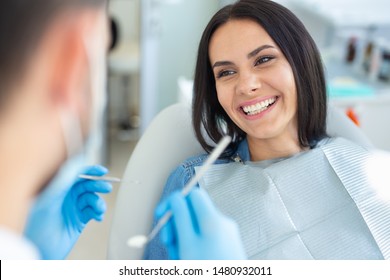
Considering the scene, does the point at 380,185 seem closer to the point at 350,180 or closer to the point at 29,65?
the point at 350,180

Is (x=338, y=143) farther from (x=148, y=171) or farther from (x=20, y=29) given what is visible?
(x=20, y=29)

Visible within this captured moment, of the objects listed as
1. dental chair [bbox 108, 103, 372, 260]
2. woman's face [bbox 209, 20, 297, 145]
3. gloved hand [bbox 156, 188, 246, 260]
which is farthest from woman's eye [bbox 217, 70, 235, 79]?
gloved hand [bbox 156, 188, 246, 260]

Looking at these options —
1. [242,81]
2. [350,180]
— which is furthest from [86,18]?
[350,180]

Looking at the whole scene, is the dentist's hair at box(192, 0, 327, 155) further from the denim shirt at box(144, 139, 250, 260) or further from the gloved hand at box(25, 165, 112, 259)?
the gloved hand at box(25, 165, 112, 259)

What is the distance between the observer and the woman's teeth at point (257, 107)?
0.88 m

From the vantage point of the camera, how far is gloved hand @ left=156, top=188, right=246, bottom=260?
2.20 feet

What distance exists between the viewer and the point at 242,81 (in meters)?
0.85

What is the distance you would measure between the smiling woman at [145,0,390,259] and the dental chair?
4cm

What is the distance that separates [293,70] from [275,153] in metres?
0.19

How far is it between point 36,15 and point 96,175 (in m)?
0.30

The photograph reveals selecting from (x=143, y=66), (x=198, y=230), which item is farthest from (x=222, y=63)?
(x=198, y=230)

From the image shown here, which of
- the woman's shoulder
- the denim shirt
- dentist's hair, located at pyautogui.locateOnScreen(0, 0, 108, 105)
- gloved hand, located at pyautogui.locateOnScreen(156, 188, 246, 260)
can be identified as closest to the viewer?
dentist's hair, located at pyautogui.locateOnScreen(0, 0, 108, 105)
